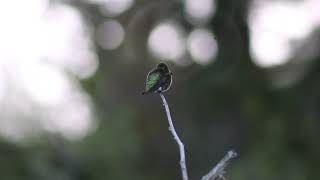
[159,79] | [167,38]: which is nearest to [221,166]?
[159,79]

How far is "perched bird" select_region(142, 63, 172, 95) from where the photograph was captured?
1.79 meters

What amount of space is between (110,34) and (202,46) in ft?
7.08

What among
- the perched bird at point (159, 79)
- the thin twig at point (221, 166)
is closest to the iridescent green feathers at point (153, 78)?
the perched bird at point (159, 79)

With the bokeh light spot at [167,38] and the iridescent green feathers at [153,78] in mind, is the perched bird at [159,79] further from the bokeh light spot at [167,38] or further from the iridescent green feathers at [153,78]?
the bokeh light spot at [167,38]

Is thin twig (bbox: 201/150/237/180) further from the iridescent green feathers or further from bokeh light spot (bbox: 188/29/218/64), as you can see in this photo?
bokeh light spot (bbox: 188/29/218/64)

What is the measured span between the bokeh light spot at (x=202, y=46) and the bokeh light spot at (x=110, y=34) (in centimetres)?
149

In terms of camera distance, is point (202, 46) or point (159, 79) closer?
point (159, 79)

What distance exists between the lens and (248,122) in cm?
1305

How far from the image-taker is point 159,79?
1813mm

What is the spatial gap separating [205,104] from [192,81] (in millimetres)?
628

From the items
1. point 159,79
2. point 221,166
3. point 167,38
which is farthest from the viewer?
point 167,38

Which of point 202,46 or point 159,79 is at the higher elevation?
point 159,79

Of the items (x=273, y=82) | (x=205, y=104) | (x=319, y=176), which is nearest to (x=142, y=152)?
(x=205, y=104)

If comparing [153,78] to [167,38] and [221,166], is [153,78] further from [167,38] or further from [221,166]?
[167,38]
